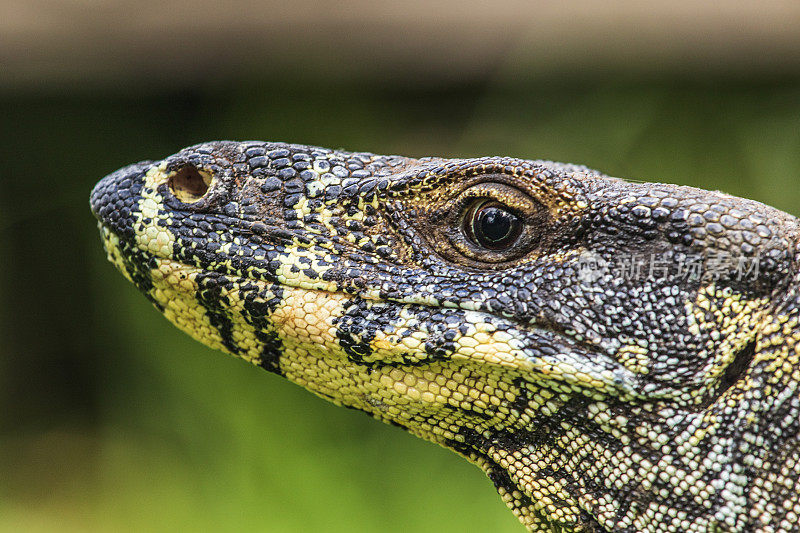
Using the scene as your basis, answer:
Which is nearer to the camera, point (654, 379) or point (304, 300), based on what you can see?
point (654, 379)

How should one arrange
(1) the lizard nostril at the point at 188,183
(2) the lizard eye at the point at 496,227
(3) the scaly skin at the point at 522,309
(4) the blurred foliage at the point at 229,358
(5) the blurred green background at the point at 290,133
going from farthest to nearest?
1. (4) the blurred foliage at the point at 229,358
2. (5) the blurred green background at the point at 290,133
3. (1) the lizard nostril at the point at 188,183
4. (2) the lizard eye at the point at 496,227
5. (3) the scaly skin at the point at 522,309

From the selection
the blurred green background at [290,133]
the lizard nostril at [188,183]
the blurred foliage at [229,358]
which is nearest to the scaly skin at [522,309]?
the lizard nostril at [188,183]

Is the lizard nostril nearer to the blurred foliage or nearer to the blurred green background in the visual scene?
the blurred green background

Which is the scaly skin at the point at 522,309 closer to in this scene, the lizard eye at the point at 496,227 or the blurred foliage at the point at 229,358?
the lizard eye at the point at 496,227

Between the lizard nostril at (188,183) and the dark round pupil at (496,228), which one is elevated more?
the dark round pupil at (496,228)

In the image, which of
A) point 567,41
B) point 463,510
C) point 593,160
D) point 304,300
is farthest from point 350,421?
point 304,300

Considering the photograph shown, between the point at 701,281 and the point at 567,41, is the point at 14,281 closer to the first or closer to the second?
the point at 567,41
